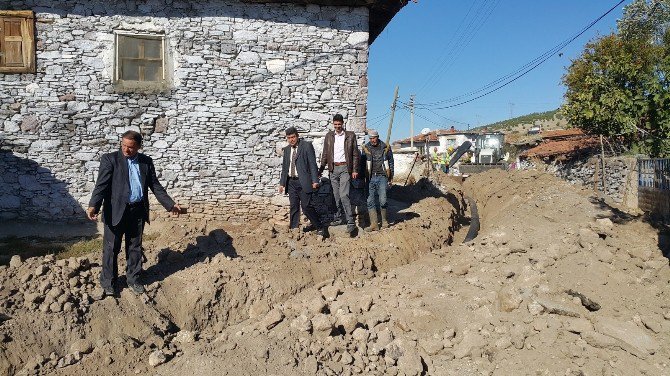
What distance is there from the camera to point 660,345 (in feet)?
14.0

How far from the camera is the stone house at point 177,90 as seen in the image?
26.0ft

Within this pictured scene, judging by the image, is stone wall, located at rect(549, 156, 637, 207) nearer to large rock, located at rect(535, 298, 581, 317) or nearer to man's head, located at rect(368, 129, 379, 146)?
man's head, located at rect(368, 129, 379, 146)

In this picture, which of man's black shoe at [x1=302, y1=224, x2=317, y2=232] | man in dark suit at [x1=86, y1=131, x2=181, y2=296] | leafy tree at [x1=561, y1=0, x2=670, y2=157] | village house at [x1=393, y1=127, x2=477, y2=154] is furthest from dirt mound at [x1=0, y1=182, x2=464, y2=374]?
village house at [x1=393, y1=127, x2=477, y2=154]

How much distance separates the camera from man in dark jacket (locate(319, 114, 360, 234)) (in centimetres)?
749

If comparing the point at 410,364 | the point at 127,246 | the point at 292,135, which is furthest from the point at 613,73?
the point at 127,246

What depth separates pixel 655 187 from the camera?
1070cm

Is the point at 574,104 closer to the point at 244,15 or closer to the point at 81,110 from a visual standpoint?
the point at 244,15

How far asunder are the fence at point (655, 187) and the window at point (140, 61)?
30.2 ft

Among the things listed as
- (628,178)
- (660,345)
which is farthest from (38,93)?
(628,178)

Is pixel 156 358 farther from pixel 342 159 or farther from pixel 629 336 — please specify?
pixel 629 336

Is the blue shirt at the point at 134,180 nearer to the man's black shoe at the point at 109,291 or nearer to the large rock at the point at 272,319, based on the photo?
the man's black shoe at the point at 109,291

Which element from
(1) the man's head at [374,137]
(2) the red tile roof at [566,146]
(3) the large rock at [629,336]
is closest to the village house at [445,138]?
(2) the red tile roof at [566,146]

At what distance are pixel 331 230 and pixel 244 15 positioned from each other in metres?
3.91

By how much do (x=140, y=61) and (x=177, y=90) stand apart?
2.57 ft
